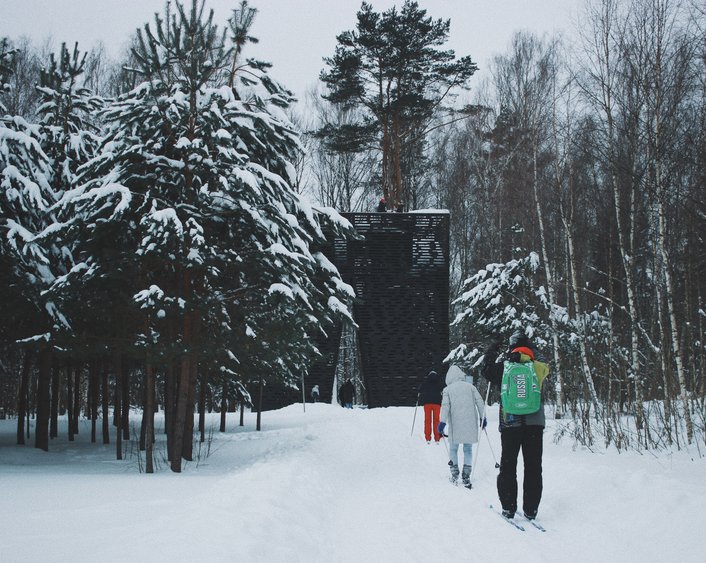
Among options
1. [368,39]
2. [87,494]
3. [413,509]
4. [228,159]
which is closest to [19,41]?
[368,39]

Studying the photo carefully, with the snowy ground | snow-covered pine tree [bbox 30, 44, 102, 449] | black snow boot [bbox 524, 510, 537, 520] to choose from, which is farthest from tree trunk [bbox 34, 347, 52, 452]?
black snow boot [bbox 524, 510, 537, 520]

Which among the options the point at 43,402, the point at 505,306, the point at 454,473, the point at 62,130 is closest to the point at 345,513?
the point at 454,473

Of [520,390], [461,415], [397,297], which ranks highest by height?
[397,297]

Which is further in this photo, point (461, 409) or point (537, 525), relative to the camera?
point (461, 409)

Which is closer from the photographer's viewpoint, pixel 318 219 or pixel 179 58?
pixel 179 58

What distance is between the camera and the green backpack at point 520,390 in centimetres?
635

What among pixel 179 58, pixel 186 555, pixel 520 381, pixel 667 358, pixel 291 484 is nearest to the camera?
pixel 186 555

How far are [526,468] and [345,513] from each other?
6.29 ft

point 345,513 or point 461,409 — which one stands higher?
point 461,409

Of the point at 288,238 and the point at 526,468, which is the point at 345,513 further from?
the point at 288,238

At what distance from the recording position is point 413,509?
6.84 meters

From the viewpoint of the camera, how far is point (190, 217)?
930 centimetres

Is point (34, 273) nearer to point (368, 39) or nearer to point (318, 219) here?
point (318, 219)

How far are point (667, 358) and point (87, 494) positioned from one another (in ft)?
23.9
